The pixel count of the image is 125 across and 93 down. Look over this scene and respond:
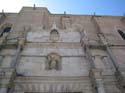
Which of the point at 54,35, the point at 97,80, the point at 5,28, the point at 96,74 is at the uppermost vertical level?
the point at 5,28

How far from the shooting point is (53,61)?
11.8 m

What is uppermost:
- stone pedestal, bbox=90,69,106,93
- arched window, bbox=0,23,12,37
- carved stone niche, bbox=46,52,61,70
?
arched window, bbox=0,23,12,37

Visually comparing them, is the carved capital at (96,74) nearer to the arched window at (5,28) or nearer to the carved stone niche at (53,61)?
the carved stone niche at (53,61)

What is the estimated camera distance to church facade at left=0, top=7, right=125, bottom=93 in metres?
10.0

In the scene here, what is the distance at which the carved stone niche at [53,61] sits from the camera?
1149 centimetres

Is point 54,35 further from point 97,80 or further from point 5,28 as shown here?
point 97,80

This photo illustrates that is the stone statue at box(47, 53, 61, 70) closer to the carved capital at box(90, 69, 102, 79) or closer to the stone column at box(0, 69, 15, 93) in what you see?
the carved capital at box(90, 69, 102, 79)

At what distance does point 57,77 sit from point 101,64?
121 inches

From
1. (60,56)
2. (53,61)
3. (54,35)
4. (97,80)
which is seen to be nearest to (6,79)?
(53,61)

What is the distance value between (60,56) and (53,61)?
72 centimetres

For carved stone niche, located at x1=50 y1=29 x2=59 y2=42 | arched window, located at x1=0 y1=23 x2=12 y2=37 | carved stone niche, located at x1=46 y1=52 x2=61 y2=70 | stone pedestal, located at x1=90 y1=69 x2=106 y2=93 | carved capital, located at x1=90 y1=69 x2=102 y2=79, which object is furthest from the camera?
arched window, located at x1=0 y1=23 x2=12 y2=37

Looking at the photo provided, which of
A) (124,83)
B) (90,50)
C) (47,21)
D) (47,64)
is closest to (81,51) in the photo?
(90,50)

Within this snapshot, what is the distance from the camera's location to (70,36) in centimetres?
1438

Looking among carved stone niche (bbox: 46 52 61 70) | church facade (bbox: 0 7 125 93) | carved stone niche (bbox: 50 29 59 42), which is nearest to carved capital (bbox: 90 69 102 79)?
church facade (bbox: 0 7 125 93)
